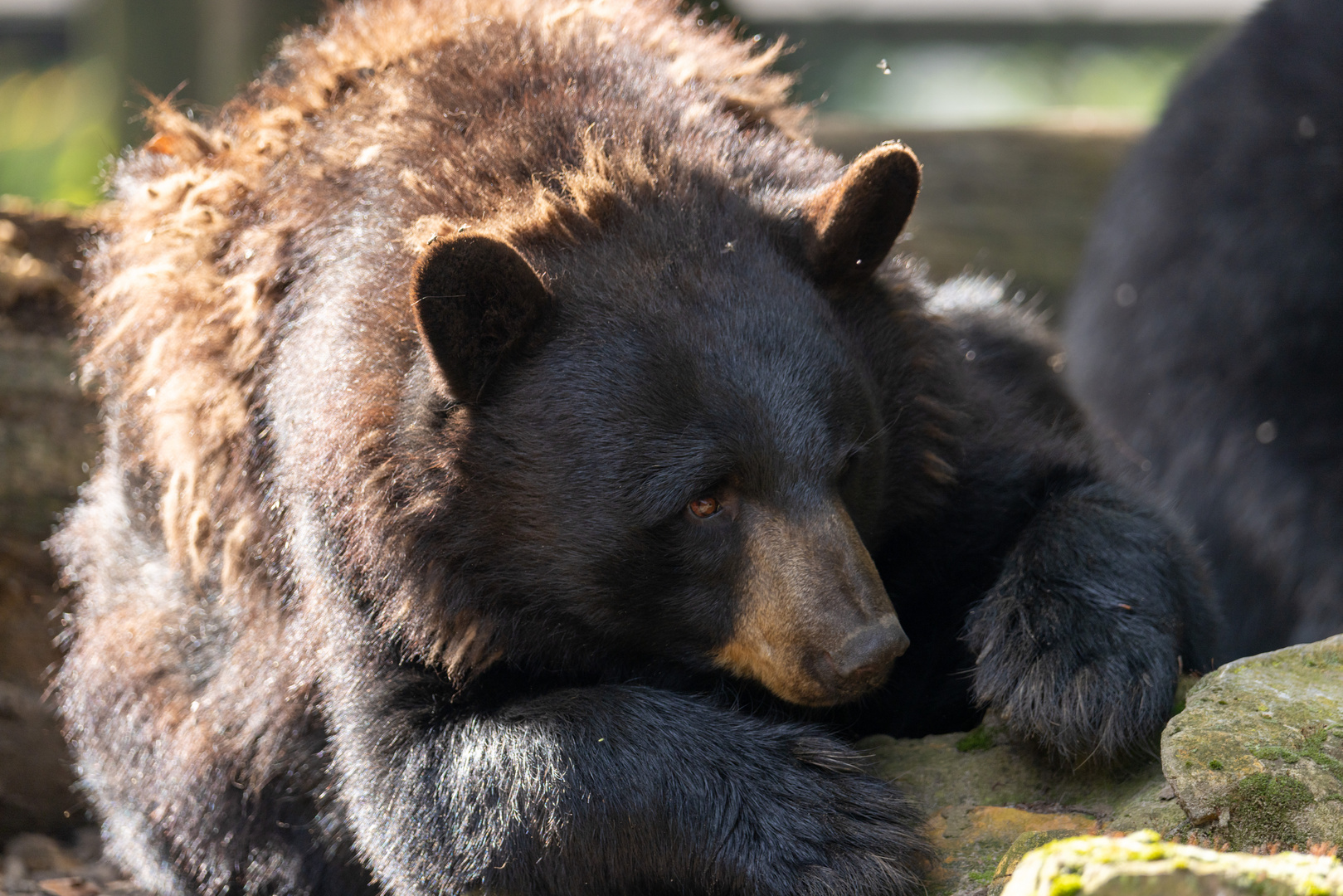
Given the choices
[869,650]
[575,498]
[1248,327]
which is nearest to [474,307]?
[575,498]

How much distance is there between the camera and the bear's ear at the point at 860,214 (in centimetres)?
304

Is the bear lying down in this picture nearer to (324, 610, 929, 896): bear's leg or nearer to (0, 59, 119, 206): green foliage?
(324, 610, 929, 896): bear's leg

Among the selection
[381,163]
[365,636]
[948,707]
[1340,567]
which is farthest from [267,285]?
[1340,567]

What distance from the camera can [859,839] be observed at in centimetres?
275

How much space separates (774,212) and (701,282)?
32 cm

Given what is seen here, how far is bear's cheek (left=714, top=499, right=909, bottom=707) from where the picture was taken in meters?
2.72

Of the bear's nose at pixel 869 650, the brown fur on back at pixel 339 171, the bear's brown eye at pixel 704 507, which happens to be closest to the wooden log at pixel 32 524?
the brown fur on back at pixel 339 171

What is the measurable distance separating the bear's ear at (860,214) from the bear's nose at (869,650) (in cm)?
93

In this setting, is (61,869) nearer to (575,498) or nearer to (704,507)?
(575,498)

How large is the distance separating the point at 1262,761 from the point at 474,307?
181cm

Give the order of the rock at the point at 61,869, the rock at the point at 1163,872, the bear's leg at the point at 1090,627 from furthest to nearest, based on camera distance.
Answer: the rock at the point at 61,869
the bear's leg at the point at 1090,627
the rock at the point at 1163,872

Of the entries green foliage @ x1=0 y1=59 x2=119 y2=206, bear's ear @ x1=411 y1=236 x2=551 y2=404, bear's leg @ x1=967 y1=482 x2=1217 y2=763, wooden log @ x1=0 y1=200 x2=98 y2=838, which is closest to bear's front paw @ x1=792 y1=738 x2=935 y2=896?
bear's leg @ x1=967 y1=482 x2=1217 y2=763

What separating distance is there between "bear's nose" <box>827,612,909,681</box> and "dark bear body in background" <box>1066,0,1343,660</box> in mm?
2567

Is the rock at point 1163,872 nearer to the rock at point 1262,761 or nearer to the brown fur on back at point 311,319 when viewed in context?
the rock at point 1262,761
